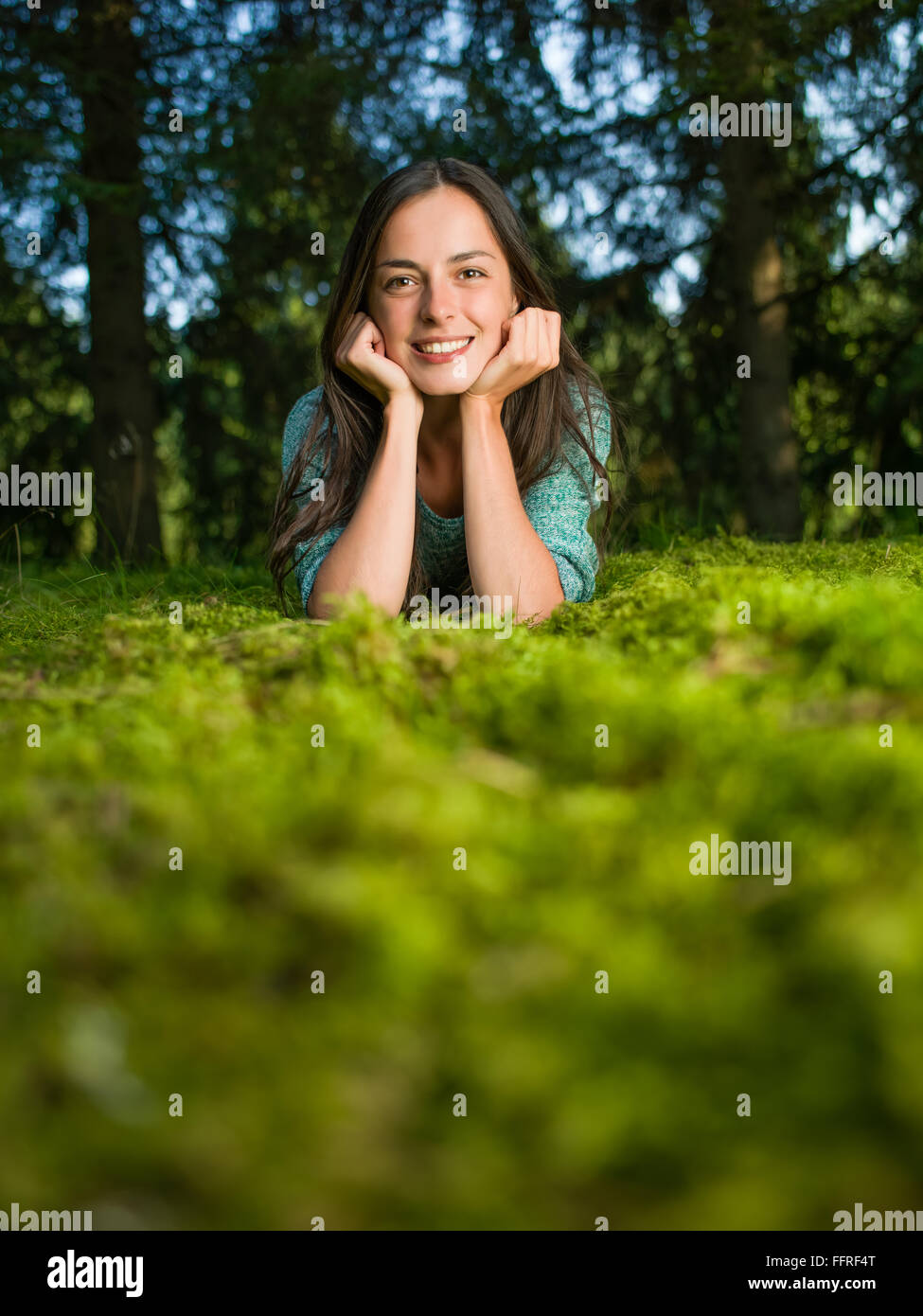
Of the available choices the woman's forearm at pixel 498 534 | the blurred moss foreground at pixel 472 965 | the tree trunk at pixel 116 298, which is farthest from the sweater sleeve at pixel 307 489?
the tree trunk at pixel 116 298

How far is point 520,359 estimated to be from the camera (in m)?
2.99

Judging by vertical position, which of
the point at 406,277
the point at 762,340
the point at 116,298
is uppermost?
the point at 116,298

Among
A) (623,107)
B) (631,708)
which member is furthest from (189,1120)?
(623,107)

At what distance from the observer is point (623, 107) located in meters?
6.32

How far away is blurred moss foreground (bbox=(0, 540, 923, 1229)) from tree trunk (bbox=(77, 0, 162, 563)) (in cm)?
523

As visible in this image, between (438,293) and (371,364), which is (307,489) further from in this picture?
(438,293)

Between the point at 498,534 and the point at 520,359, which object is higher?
the point at 520,359

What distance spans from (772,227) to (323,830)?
609 cm

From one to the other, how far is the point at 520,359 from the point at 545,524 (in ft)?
1.65

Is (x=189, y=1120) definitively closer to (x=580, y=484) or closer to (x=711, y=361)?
(x=580, y=484)

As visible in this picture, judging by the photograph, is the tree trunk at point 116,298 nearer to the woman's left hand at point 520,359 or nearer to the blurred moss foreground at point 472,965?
the woman's left hand at point 520,359

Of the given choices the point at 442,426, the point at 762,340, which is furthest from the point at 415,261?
the point at 762,340

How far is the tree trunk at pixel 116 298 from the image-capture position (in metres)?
6.28

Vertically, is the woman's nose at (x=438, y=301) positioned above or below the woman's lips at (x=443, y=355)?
above
